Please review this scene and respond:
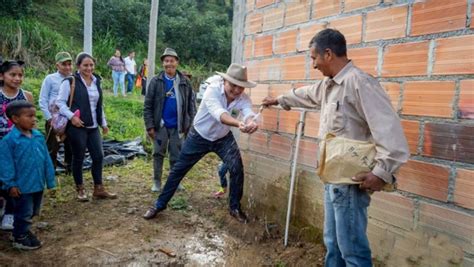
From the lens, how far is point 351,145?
215 centimetres

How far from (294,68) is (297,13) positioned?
1.62 ft

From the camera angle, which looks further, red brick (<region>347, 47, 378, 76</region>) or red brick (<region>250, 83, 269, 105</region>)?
red brick (<region>250, 83, 269, 105</region>)

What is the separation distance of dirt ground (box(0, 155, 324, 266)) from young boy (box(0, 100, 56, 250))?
0.19 meters

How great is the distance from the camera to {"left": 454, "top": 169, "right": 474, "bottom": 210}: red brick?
2.21 meters

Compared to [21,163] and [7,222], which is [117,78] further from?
[21,163]

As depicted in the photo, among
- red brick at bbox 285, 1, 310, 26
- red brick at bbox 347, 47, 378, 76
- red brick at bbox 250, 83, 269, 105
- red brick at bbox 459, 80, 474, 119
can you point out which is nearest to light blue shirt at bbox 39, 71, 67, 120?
red brick at bbox 250, 83, 269, 105

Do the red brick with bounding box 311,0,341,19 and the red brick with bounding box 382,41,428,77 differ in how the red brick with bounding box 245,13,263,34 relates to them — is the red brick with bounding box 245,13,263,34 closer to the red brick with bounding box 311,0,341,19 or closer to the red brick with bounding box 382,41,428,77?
the red brick with bounding box 311,0,341,19

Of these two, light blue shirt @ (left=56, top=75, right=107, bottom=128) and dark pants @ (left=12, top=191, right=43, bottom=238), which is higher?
light blue shirt @ (left=56, top=75, right=107, bottom=128)

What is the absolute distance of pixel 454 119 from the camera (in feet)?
7.54

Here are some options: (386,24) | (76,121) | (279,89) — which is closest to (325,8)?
(386,24)

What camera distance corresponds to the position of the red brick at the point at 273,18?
377 centimetres

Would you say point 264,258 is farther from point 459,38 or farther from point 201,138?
point 459,38

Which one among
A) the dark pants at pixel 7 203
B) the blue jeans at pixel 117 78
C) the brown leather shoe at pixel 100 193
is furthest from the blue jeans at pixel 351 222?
the blue jeans at pixel 117 78

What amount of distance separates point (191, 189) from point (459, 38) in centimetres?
393
